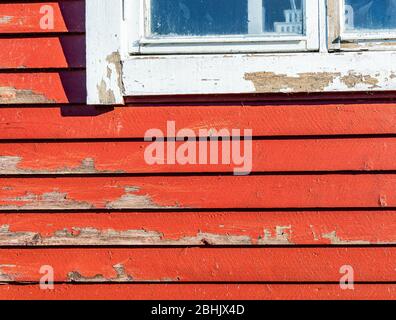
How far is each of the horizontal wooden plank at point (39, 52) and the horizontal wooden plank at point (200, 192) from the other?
1.56 feet

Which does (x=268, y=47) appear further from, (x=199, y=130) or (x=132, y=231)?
(x=132, y=231)

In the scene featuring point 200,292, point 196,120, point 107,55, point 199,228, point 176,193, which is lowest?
point 200,292

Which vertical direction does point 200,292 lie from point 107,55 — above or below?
below

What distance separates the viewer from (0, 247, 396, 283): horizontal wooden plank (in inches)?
91.5

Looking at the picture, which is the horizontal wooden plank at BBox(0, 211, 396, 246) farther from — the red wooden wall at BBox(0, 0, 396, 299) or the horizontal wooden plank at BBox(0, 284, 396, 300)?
the horizontal wooden plank at BBox(0, 284, 396, 300)

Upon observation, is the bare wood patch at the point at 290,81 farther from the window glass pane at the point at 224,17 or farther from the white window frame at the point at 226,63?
the window glass pane at the point at 224,17

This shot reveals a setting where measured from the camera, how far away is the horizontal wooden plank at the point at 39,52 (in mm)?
2375

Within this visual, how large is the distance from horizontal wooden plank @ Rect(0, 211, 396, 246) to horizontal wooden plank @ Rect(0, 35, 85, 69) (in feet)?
2.04

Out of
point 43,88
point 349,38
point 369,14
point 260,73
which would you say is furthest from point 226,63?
point 43,88

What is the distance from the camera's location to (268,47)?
2330 mm

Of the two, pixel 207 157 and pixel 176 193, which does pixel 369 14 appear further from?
pixel 176 193

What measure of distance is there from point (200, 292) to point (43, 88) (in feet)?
3.49

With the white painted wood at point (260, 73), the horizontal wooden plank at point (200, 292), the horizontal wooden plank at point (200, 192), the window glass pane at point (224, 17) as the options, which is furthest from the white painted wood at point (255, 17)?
the horizontal wooden plank at point (200, 292)

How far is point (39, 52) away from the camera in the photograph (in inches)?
93.6
